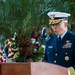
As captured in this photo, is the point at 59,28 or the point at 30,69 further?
the point at 59,28

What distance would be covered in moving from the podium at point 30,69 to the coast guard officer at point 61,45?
28.6 inches

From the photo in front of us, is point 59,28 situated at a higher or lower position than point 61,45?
higher

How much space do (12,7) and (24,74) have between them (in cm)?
277

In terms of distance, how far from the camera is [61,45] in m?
2.21

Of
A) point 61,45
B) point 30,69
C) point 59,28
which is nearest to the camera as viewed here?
point 30,69

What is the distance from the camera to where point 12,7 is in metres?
3.91

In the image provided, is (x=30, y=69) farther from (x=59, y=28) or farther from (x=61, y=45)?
(x=61, y=45)

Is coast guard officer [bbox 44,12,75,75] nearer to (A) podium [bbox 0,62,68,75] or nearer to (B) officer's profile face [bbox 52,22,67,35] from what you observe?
(B) officer's profile face [bbox 52,22,67,35]

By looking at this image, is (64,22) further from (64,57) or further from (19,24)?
(19,24)

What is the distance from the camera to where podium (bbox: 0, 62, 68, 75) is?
1220mm

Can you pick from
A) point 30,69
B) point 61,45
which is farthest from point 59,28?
point 30,69

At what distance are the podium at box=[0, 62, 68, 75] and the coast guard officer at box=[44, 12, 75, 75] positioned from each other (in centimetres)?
73

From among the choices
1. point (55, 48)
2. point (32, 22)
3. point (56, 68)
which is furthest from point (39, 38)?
point (56, 68)

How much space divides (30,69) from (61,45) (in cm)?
103
